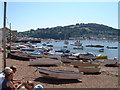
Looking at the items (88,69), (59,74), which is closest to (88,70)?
(88,69)

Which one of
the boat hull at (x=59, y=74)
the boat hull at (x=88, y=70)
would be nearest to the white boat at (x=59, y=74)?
the boat hull at (x=59, y=74)

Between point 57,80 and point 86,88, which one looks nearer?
point 86,88

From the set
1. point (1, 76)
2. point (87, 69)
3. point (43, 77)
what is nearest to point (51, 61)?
point (87, 69)

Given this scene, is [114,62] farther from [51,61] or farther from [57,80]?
[57,80]

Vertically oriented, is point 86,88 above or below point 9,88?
below

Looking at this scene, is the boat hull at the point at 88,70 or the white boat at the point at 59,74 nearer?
the white boat at the point at 59,74

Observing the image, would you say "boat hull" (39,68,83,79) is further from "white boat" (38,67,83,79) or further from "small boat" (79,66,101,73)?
"small boat" (79,66,101,73)

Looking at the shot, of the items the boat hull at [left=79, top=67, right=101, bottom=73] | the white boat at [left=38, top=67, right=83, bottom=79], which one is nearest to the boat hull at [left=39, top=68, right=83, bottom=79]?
the white boat at [left=38, top=67, right=83, bottom=79]

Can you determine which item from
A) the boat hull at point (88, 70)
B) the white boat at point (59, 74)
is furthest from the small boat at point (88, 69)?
the white boat at point (59, 74)

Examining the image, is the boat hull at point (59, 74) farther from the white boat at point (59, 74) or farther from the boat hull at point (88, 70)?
the boat hull at point (88, 70)

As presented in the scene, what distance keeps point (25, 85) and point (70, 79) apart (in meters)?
7.68

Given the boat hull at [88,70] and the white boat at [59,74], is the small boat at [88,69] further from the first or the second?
the white boat at [59,74]

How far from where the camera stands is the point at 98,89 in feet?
40.8

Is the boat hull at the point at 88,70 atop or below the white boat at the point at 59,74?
below
